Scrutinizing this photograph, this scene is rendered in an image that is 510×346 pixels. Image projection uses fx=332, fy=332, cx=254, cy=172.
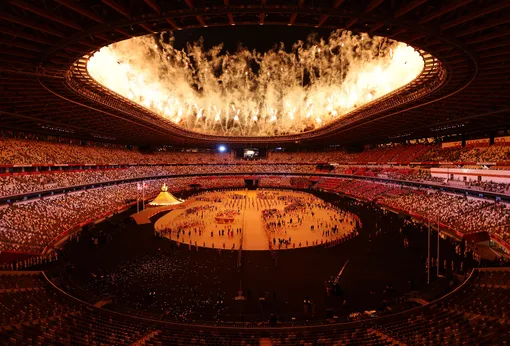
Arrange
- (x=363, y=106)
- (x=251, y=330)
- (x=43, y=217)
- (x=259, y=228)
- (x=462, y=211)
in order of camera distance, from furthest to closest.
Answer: (x=259, y=228) < (x=363, y=106) < (x=462, y=211) < (x=43, y=217) < (x=251, y=330)

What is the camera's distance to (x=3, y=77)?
20531 mm

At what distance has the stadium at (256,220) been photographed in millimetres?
13555

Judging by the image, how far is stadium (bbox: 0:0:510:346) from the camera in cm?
1355

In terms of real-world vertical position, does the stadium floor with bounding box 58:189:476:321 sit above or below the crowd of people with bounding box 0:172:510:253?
below

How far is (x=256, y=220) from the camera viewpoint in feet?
149

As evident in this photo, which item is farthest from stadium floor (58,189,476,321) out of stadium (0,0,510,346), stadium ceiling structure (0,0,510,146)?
stadium ceiling structure (0,0,510,146)

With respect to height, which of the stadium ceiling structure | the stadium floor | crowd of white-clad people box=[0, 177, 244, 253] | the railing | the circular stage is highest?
the railing

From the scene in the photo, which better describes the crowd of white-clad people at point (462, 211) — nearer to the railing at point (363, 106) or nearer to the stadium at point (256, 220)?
the stadium at point (256, 220)

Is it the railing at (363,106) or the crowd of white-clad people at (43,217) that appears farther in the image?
the crowd of white-clad people at (43,217)

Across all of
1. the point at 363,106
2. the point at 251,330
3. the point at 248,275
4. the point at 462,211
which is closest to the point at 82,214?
the point at 248,275

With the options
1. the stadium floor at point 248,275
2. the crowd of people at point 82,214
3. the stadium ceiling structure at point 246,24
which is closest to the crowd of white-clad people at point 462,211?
the crowd of people at point 82,214

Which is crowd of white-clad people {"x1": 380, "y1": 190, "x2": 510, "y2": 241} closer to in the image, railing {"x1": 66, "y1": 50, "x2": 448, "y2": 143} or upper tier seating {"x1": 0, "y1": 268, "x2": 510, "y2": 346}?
railing {"x1": 66, "y1": 50, "x2": 448, "y2": 143}

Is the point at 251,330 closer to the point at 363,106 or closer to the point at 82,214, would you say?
the point at 82,214

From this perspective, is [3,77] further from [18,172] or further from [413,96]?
[413,96]
